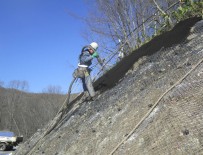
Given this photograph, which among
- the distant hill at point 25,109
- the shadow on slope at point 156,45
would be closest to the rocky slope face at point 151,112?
the shadow on slope at point 156,45

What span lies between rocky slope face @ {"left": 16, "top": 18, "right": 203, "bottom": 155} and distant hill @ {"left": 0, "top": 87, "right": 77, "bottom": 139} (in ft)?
200

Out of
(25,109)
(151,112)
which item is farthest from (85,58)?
(25,109)

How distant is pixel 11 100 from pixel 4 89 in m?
2.73

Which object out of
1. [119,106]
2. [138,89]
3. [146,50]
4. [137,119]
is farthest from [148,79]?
[146,50]

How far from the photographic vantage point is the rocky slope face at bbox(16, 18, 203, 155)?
18.4 feet

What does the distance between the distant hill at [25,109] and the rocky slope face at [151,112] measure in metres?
61.0

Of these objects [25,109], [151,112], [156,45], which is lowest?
[151,112]

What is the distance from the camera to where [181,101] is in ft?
20.2

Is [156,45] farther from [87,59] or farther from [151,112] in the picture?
[151,112]

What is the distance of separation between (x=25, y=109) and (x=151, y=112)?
69.7 meters

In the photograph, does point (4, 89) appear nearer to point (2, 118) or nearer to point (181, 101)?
Result: point (2, 118)

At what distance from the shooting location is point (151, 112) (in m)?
6.45

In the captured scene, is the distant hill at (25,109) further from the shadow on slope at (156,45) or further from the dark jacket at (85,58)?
the dark jacket at (85,58)

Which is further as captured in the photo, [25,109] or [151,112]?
[25,109]
